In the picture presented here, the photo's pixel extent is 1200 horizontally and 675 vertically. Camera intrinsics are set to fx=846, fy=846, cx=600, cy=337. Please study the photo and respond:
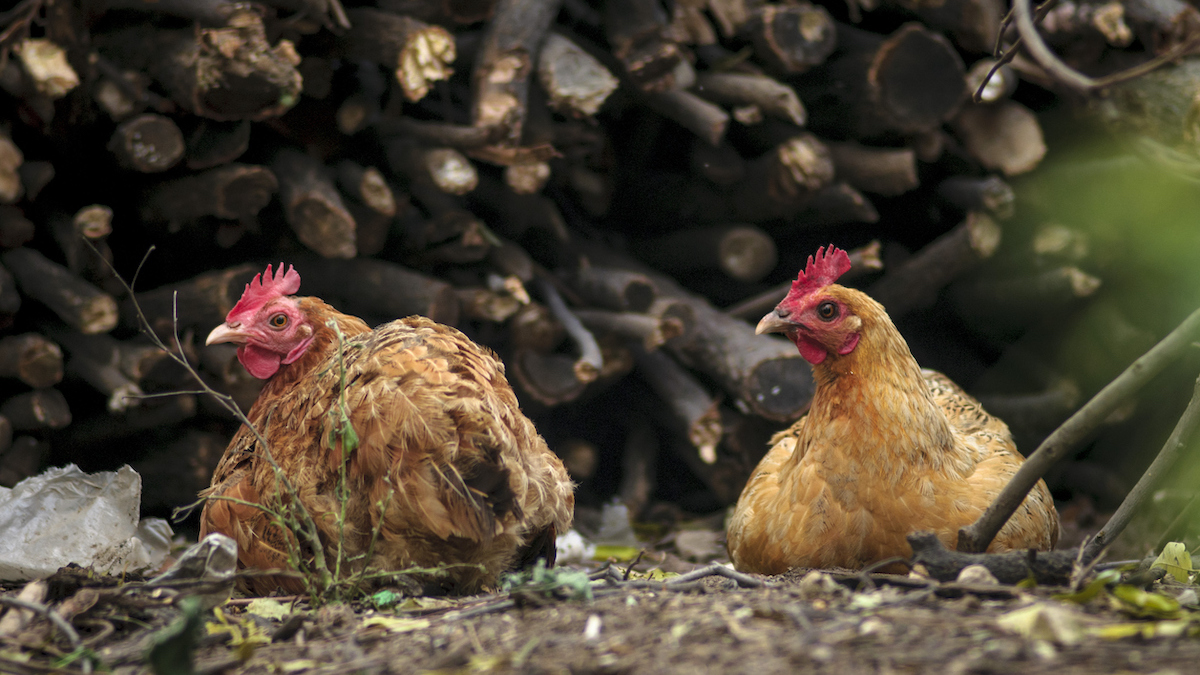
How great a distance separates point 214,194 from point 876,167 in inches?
113

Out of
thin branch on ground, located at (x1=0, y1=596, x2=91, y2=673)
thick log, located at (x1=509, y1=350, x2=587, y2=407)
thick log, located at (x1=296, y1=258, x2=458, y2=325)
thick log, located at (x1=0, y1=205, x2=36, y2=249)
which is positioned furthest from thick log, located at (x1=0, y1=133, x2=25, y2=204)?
thick log, located at (x1=509, y1=350, x2=587, y2=407)

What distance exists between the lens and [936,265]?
4.11 metres

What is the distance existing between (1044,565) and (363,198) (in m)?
2.76

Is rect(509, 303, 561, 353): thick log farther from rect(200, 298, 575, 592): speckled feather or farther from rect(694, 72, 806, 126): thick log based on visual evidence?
rect(200, 298, 575, 592): speckled feather

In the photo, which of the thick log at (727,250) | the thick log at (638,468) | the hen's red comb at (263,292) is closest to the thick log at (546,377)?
the thick log at (638,468)

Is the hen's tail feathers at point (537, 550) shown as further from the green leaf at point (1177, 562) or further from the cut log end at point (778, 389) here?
the green leaf at point (1177, 562)

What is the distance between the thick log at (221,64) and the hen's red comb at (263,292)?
0.75m

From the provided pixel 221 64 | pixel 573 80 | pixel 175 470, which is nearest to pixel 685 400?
pixel 573 80

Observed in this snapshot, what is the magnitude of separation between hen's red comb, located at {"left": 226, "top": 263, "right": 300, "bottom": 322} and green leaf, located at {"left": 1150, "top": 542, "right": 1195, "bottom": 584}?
99.4 inches

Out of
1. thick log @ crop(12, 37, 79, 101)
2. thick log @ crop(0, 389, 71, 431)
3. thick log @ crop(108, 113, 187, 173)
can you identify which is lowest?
thick log @ crop(0, 389, 71, 431)

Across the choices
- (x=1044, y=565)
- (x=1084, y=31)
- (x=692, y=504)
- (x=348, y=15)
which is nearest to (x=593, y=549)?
(x=692, y=504)

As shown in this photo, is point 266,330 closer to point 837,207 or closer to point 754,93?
point 754,93

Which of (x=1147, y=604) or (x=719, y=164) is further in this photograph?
(x=719, y=164)

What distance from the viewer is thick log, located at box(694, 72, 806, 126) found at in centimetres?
368
